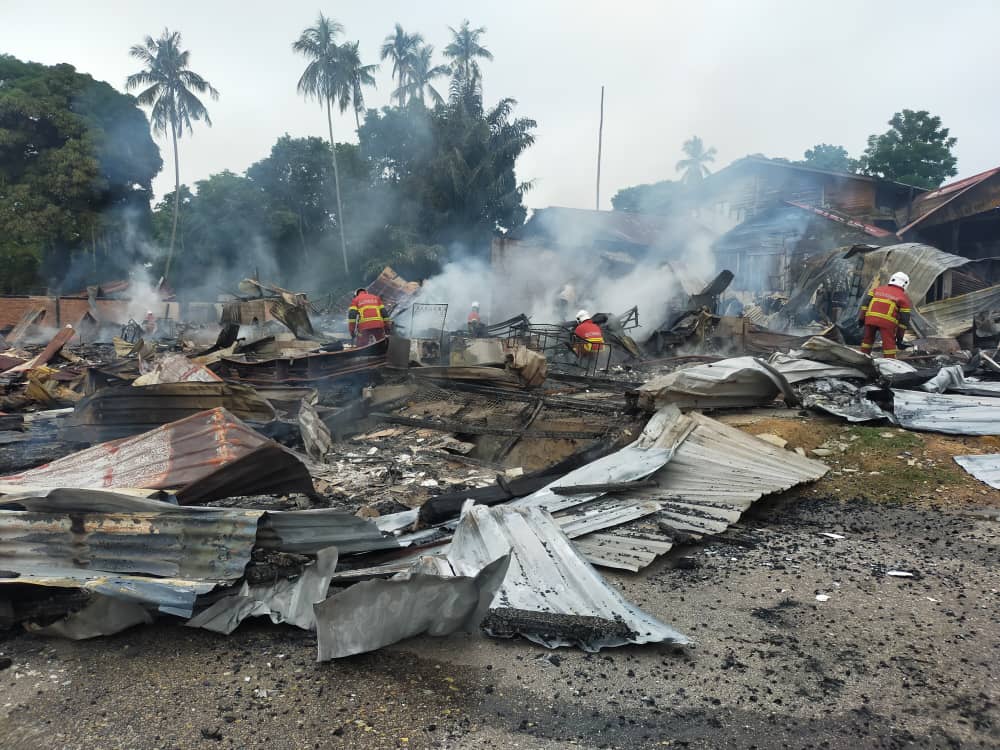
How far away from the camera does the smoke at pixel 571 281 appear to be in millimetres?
16531

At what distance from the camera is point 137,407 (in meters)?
5.42

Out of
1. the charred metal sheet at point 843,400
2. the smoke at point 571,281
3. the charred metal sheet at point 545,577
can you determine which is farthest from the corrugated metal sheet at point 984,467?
the smoke at point 571,281

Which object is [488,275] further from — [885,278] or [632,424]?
[632,424]

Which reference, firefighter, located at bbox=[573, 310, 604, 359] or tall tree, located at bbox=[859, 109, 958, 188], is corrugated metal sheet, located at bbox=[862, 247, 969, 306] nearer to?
firefighter, located at bbox=[573, 310, 604, 359]

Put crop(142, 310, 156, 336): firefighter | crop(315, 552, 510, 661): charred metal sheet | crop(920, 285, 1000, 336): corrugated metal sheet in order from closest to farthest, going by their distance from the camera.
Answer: crop(315, 552, 510, 661): charred metal sheet, crop(920, 285, 1000, 336): corrugated metal sheet, crop(142, 310, 156, 336): firefighter

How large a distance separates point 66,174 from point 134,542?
90.1ft

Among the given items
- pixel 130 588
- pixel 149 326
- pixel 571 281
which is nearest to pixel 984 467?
pixel 130 588

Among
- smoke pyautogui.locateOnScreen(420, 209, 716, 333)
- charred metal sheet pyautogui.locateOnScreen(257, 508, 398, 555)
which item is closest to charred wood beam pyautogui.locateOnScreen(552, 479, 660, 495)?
charred metal sheet pyautogui.locateOnScreen(257, 508, 398, 555)

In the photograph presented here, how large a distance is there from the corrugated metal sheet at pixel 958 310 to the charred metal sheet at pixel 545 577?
37.2 feet

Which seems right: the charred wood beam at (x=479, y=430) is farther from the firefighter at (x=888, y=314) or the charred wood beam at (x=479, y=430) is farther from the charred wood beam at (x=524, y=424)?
the firefighter at (x=888, y=314)

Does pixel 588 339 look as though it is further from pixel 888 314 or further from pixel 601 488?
pixel 601 488

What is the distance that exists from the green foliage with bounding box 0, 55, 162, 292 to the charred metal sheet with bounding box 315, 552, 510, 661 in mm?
28013

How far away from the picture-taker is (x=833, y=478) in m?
4.47

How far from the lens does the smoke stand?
16531 mm
